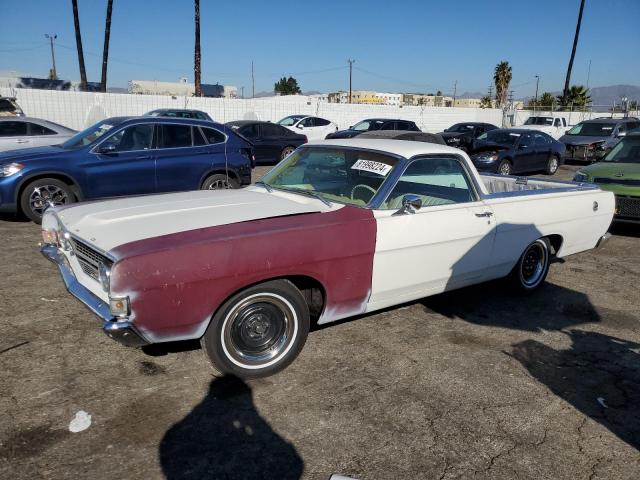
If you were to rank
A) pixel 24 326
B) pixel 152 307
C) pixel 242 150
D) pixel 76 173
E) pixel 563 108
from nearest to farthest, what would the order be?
pixel 152 307 → pixel 24 326 → pixel 76 173 → pixel 242 150 → pixel 563 108

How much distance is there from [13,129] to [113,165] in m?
4.69

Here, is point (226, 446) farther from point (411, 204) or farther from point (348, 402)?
→ point (411, 204)

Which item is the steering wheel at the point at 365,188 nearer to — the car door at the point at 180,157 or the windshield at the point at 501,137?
the car door at the point at 180,157

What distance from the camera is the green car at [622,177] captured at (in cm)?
759

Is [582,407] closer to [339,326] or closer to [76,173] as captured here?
[339,326]

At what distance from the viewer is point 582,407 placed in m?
3.22

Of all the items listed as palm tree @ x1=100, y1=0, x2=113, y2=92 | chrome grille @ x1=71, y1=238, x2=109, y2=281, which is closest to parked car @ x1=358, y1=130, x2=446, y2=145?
chrome grille @ x1=71, y1=238, x2=109, y2=281

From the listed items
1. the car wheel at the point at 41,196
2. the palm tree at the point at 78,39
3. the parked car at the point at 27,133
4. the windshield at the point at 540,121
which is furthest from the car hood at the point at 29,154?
the windshield at the point at 540,121

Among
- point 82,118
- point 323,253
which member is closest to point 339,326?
point 323,253

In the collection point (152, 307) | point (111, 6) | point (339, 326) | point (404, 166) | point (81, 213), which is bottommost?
point (339, 326)

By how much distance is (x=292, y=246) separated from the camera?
10.8ft

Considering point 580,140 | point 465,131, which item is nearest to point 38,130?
point 465,131

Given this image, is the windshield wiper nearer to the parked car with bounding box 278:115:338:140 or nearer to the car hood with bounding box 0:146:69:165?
the car hood with bounding box 0:146:69:165

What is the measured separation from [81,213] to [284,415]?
2.06 meters
